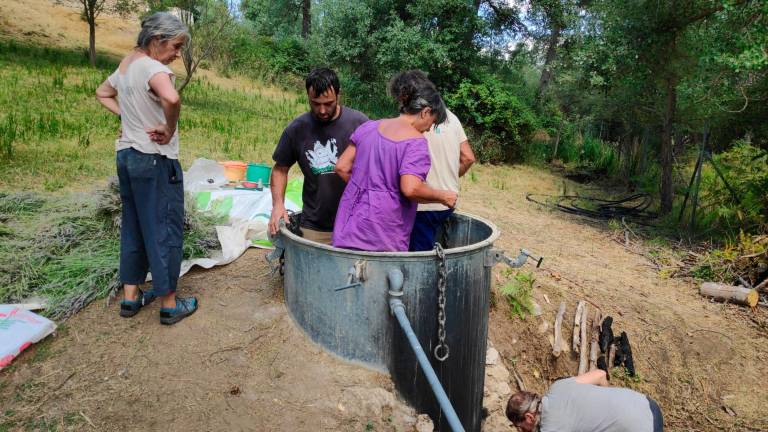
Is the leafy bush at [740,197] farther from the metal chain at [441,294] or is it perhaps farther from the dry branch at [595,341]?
the metal chain at [441,294]

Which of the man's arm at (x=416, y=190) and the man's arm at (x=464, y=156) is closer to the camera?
the man's arm at (x=416, y=190)

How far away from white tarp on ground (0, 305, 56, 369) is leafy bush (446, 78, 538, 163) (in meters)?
10.4

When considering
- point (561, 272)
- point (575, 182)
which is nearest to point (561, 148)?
point (575, 182)

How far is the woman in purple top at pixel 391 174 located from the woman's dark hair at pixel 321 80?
14.9 inches

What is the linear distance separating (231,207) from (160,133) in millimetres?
2191

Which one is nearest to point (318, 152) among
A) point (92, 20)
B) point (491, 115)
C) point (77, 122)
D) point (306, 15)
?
point (77, 122)

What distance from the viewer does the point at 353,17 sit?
13516 mm

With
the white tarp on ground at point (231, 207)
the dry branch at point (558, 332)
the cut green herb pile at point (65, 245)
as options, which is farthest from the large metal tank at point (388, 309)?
the dry branch at point (558, 332)

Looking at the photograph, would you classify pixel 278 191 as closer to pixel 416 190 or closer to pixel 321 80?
pixel 321 80

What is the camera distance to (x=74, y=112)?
933 cm

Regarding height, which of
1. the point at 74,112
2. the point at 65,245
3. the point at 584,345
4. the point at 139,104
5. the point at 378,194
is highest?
the point at 139,104

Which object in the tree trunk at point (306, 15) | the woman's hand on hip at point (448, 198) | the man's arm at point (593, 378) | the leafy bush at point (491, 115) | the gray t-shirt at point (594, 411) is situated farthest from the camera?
the tree trunk at point (306, 15)

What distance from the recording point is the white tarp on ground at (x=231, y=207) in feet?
14.3

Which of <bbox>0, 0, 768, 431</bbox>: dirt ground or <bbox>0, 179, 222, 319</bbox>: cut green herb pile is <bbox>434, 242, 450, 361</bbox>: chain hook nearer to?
<bbox>0, 0, 768, 431</bbox>: dirt ground
